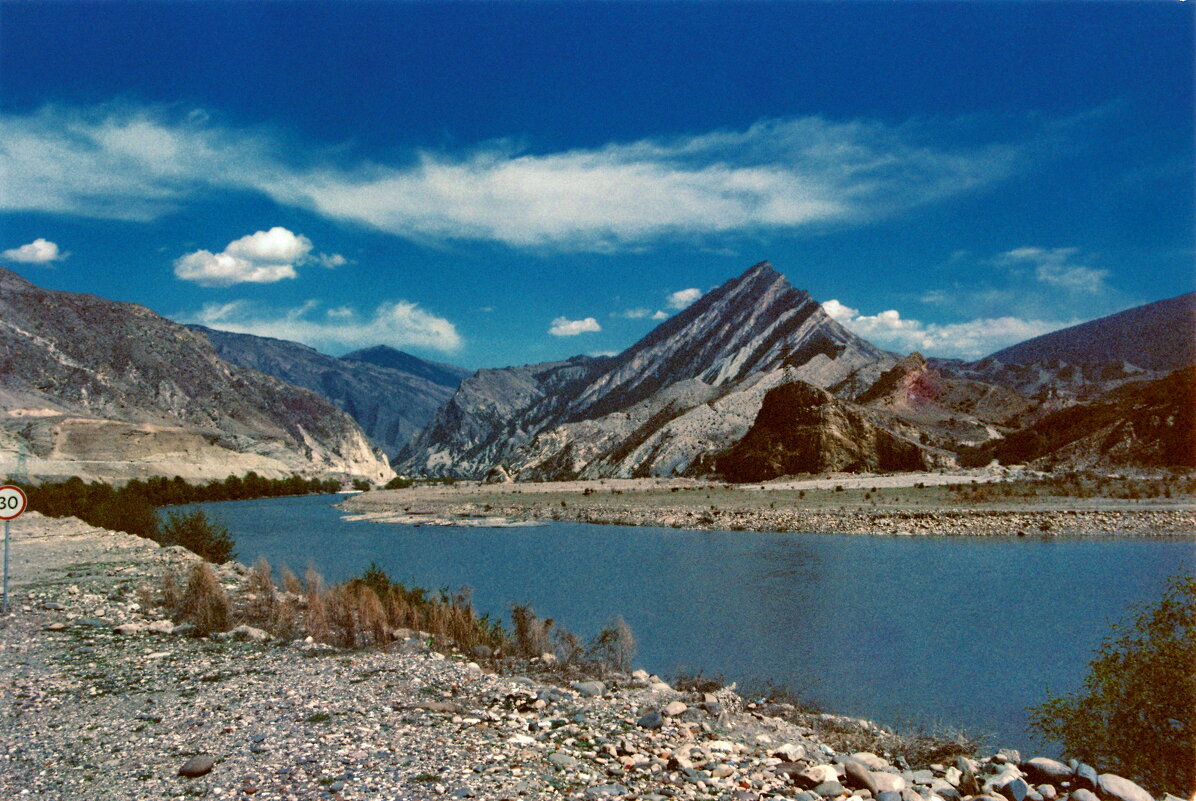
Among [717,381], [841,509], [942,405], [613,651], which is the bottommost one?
[613,651]

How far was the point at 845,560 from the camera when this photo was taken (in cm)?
A: 3300

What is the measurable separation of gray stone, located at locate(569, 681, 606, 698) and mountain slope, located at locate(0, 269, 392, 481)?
98446 millimetres

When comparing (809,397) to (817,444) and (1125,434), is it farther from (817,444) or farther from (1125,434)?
(1125,434)

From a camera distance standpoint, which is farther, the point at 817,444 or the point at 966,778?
the point at 817,444

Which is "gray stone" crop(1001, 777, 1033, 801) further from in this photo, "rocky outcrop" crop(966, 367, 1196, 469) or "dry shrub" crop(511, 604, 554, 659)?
"rocky outcrop" crop(966, 367, 1196, 469)

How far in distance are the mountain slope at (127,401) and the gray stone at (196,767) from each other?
99.4 metres

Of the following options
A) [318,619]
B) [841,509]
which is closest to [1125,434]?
[841,509]

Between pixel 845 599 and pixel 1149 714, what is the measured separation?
15.0 metres

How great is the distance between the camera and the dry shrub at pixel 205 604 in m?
16.2

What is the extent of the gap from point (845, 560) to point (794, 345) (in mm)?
120970

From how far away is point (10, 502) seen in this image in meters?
16.3

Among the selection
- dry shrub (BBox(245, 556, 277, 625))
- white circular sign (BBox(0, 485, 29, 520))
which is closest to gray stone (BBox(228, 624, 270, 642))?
dry shrub (BBox(245, 556, 277, 625))

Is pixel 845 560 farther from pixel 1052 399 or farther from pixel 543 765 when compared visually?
pixel 1052 399

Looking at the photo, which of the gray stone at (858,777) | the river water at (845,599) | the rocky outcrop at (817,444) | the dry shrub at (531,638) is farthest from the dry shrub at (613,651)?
the rocky outcrop at (817,444)
